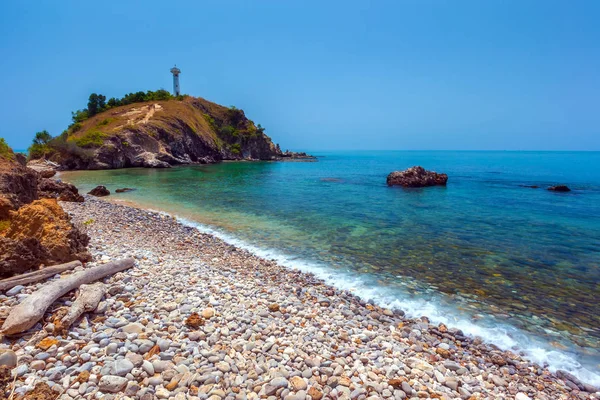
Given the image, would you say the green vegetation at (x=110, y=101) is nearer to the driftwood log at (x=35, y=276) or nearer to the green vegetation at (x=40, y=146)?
the green vegetation at (x=40, y=146)

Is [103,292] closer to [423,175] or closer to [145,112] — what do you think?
[423,175]

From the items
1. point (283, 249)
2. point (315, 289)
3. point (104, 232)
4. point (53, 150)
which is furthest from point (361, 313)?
point (53, 150)

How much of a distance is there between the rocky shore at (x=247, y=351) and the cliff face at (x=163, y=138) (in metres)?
64.9

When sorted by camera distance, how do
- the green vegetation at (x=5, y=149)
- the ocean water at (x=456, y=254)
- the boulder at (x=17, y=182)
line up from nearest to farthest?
the ocean water at (x=456, y=254), the boulder at (x=17, y=182), the green vegetation at (x=5, y=149)

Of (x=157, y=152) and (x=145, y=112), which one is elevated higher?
(x=145, y=112)

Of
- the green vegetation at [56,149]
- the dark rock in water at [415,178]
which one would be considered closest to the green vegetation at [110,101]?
the green vegetation at [56,149]

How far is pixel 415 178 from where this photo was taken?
40438mm

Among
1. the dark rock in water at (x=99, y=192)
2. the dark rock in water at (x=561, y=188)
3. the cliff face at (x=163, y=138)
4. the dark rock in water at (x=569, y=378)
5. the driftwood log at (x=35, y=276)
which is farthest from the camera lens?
the cliff face at (x=163, y=138)

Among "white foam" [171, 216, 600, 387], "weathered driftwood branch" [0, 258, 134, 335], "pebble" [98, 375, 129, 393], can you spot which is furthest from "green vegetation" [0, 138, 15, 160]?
"pebble" [98, 375, 129, 393]

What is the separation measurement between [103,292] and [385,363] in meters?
6.08

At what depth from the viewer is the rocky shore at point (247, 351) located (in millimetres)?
4520

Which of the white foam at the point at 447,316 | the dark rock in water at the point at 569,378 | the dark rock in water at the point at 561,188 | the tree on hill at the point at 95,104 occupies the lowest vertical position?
the dark rock in water at the point at 569,378

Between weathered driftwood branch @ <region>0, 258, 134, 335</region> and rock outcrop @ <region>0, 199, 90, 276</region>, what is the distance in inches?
46.9

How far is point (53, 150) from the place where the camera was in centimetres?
5912
